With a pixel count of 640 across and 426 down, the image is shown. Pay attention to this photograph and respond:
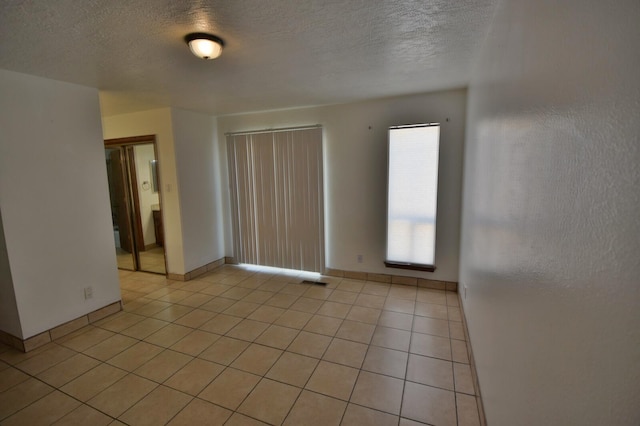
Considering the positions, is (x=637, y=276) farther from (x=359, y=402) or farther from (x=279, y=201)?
(x=279, y=201)

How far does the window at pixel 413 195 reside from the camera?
3387mm

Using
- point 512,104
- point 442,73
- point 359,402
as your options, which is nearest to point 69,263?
point 359,402

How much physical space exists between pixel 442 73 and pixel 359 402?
2840mm

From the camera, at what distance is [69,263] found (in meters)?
2.76

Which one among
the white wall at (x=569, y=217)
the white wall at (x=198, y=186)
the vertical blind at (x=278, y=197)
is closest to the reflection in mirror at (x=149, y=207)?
the white wall at (x=198, y=186)

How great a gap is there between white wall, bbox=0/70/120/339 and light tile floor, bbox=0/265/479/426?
410 millimetres

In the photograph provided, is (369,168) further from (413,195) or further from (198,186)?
(198,186)

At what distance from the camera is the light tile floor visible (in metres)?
1.83

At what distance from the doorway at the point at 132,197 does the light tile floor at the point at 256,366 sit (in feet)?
4.54

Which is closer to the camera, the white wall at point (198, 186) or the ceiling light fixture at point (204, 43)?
the ceiling light fixture at point (204, 43)

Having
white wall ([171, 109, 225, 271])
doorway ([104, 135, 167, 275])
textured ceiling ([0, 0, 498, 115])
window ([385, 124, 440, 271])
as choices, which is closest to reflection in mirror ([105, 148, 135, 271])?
doorway ([104, 135, 167, 275])

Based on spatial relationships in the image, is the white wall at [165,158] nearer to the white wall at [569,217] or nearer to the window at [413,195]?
the window at [413,195]

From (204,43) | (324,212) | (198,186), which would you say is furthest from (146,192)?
(204,43)

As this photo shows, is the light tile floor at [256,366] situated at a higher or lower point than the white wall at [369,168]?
lower
